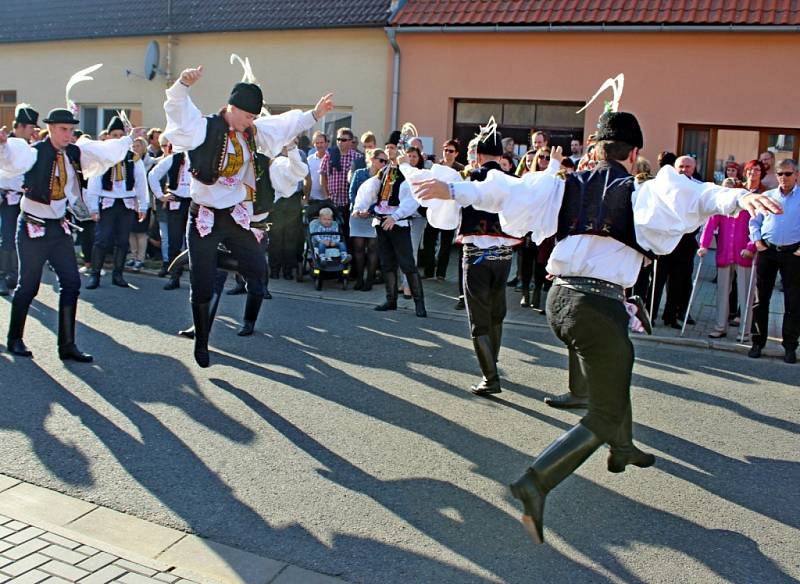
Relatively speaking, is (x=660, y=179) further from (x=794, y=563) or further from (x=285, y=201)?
(x=285, y=201)

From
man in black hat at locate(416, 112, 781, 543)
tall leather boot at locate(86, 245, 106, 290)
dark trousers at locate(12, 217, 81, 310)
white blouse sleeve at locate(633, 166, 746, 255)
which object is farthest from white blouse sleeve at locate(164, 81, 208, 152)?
tall leather boot at locate(86, 245, 106, 290)

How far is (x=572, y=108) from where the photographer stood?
14617mm

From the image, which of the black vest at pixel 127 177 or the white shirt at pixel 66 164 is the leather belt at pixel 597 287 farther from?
the black vest at pixel 127 177

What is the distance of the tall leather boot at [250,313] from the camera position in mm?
7906

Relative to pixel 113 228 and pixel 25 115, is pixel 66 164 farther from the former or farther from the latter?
pixel 113 228

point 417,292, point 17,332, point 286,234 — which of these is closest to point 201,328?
point 17,332

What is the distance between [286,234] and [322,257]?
36.8 inches

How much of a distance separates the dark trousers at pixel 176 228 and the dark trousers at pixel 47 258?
437 cm

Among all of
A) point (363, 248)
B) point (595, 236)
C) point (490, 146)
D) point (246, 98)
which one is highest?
point (246, 98)

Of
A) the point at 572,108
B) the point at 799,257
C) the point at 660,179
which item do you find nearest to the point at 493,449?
the point at 660,179

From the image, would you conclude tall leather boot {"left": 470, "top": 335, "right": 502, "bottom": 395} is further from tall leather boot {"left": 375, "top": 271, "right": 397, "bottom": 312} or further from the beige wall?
the beige wall

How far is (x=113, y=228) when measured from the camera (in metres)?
11.0

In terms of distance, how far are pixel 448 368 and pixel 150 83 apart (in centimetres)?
1350

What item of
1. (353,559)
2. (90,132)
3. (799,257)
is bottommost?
(353,559)
